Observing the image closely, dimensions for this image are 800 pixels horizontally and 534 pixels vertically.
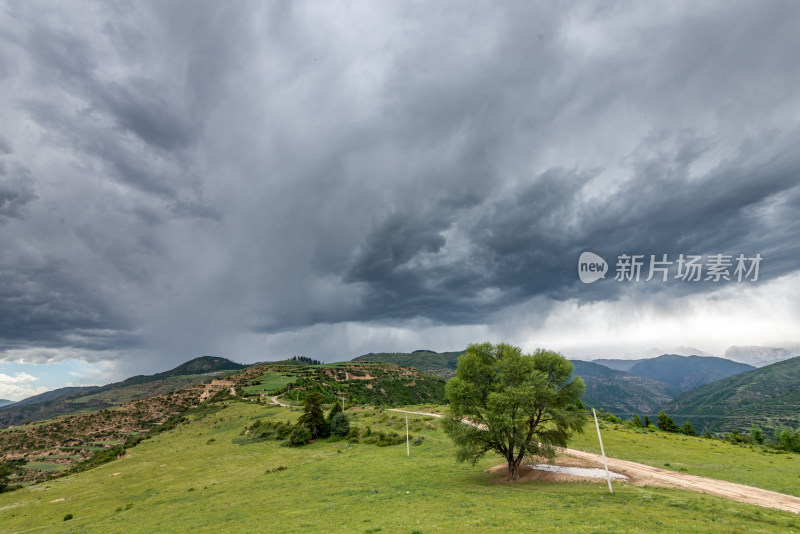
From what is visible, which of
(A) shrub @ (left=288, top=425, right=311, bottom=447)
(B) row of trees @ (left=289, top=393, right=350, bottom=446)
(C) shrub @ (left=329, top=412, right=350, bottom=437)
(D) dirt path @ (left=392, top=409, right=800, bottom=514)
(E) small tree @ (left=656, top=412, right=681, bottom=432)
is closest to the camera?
(D) dirt path @ (left=392, top=409, right=800, bottom=514)

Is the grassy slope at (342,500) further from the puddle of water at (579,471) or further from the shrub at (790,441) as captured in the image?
the shrub at (790,441)

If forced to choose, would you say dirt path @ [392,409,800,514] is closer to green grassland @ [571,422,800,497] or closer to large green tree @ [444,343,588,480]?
green grassland @ [571,422,800,497]

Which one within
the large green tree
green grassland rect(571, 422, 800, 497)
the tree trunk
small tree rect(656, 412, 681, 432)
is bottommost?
small tree rect(656, 412, 681, 432)

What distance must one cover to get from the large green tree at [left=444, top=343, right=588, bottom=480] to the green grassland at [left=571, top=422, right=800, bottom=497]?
972 centimetres

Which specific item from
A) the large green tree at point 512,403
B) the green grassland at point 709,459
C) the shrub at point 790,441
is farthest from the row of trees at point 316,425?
the shrub at point 790,441

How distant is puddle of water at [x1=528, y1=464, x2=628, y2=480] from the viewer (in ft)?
126

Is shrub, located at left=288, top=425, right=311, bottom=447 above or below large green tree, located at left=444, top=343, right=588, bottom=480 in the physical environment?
below

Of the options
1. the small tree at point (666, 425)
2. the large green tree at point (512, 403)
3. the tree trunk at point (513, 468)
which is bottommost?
the small tree at point (666, 425)

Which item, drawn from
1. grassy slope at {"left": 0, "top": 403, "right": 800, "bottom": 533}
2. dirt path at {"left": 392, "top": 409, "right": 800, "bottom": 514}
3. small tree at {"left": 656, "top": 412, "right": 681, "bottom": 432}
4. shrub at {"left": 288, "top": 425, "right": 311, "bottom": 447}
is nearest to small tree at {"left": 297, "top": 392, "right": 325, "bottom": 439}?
shrub at {"left": 288, "top": 425, "right": 311, "bottom": 447}

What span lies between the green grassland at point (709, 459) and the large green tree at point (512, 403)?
383 inches

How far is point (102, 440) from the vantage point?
127125mm

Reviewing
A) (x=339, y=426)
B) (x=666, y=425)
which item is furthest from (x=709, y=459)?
(x=666, y=425)

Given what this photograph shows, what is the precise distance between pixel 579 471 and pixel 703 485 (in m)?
11.6

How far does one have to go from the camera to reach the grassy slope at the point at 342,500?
880 inches
